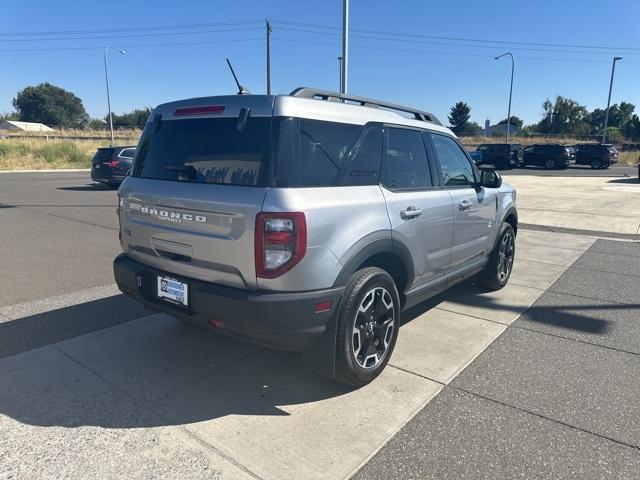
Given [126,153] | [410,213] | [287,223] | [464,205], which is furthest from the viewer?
[126,153]

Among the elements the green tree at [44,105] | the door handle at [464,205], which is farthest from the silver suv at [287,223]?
the green tree at [44,105]

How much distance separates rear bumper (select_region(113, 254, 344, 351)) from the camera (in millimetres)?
2725

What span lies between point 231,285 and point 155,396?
0.96m

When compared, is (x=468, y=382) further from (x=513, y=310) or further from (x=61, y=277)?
(x=61, y=277)

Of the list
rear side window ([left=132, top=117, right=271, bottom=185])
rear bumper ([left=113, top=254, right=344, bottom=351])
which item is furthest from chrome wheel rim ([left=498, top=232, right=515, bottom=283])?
rear side window ([left=132, top=117, right=271, bottom=185])

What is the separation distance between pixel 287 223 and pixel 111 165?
51.1ft

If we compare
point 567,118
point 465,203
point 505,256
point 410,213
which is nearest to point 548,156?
point 505,256

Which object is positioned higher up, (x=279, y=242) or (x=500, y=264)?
(x=279, y=242)

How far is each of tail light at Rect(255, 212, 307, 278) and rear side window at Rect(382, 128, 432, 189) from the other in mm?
1024

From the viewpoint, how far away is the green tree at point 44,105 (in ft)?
359

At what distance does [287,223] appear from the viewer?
2.68m

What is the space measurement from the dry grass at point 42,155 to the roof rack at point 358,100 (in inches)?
1287

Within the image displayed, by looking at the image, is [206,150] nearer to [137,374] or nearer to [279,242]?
[279,242]

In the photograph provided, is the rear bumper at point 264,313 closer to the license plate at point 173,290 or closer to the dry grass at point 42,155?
the license plate at point 173,290
